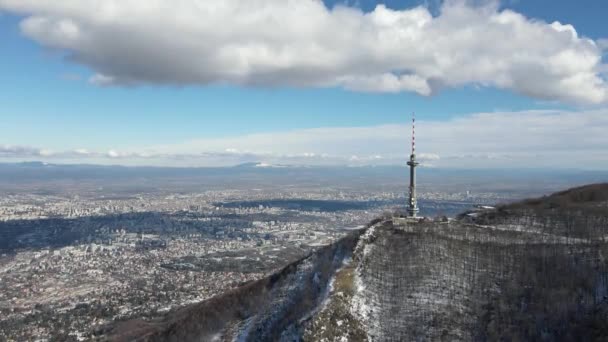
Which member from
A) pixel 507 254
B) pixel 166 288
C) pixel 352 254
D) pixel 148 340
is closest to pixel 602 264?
pixel 507 254

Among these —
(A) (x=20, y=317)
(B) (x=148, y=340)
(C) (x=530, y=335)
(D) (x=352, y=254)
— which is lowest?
(A) (x=20, y=317)

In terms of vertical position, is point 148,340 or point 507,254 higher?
point 507,254

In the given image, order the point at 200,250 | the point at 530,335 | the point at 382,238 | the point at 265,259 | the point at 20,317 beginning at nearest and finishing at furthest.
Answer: the point at 530,335, the point at 382,238, the point at 20,317, the point at 265,259, the point at 200,250

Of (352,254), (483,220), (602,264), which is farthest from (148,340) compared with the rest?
(602,264)

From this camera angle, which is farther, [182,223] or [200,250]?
[182,223]

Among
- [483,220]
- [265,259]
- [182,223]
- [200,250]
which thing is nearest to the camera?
[483,220]

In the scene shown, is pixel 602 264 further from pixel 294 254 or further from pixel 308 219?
pixel 308 219
